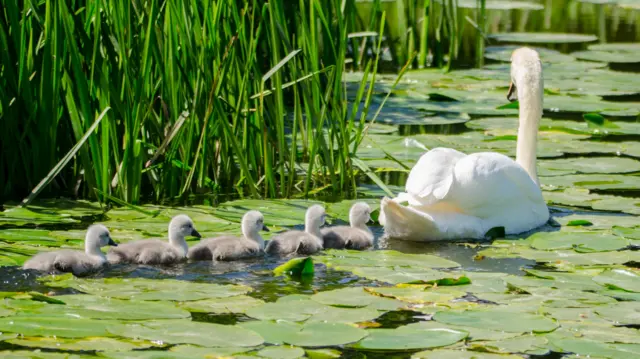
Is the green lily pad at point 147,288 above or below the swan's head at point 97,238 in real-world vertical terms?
below

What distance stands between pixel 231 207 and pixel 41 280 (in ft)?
5.30

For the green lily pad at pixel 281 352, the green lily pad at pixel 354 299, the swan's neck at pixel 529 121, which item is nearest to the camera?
the green lily pad at pixel 281 352

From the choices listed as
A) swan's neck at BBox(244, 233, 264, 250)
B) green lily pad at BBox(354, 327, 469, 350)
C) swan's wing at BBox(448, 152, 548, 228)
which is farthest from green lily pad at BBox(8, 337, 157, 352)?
swan's wing at BBox(448, 152, 548, 228)

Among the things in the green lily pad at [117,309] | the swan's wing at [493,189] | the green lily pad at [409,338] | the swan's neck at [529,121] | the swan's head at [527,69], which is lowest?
the green lily pad at [409,338]

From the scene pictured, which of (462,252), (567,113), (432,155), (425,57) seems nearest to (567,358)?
(462,252)

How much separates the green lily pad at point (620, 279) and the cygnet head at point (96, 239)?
82.8 inches

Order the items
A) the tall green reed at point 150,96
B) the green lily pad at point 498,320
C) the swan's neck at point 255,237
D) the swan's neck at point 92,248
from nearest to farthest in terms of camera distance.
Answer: the green lily pad at point 498,320
the swan's neck at point 92,248
the swan's neck at point 255,237
the tall green reed at point 150,96

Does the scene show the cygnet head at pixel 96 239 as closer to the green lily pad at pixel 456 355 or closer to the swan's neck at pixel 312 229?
the swan's neck at pixel 312 229

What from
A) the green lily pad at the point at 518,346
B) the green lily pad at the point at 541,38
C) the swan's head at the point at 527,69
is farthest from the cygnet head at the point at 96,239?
the green lily pad at the point at 541,38

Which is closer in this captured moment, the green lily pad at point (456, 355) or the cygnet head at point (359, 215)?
the green lily pad at point (456, 355)

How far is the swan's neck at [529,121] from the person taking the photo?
6.36 metres

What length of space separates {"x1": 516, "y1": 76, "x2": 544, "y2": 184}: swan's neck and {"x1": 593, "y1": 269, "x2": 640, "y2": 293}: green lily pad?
5.00ft

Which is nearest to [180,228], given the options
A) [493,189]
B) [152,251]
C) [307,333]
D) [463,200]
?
[152,251]

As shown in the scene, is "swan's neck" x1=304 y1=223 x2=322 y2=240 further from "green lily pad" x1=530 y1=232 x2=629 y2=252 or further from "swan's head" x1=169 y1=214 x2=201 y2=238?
"green lily pad" x1=530 y1=232 x2=629 y2=252
